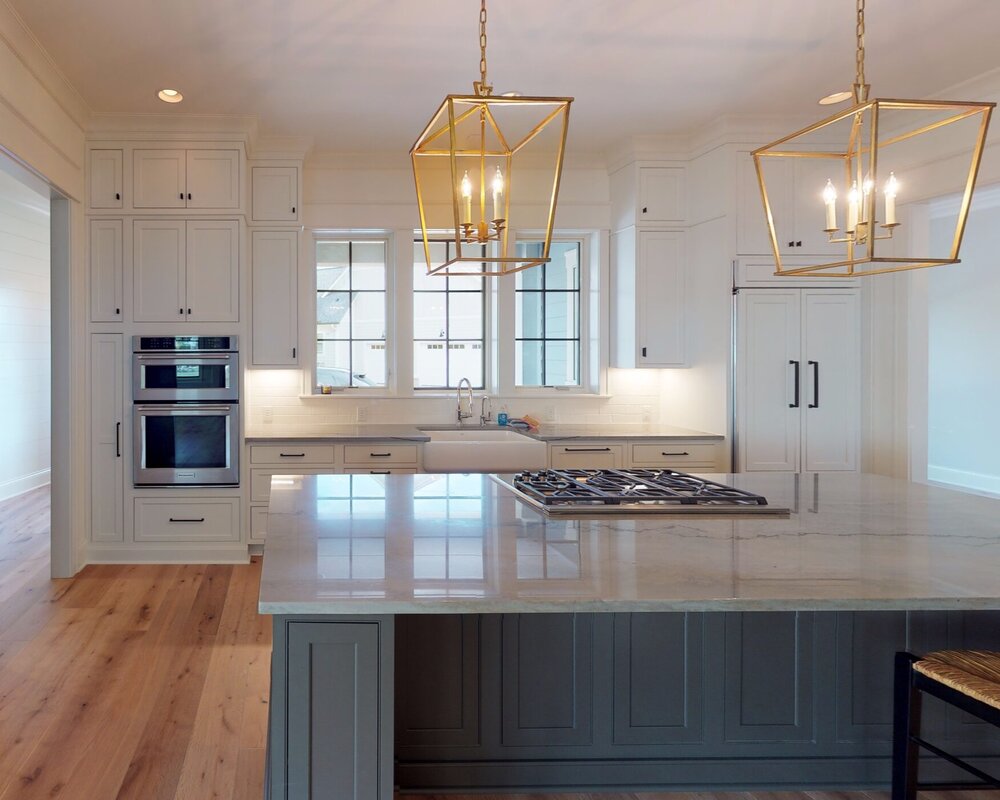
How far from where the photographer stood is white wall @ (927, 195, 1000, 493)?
24.6 feet

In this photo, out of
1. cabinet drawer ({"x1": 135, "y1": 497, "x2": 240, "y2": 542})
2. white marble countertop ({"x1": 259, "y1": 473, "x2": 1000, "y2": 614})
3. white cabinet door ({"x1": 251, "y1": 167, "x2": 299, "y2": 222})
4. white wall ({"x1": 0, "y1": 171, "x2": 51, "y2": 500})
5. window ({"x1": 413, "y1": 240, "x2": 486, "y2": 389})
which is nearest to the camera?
white marble countertop ({"x1": 259, "y1": 473, "x2": 1000, "y2": 614})

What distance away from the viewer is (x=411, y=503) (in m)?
2.42

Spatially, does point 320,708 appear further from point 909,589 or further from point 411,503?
point 909,589

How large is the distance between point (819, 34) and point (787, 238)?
4.75 ft

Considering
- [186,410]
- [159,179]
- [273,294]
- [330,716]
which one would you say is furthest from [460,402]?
[330,716]

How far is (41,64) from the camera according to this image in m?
3.82

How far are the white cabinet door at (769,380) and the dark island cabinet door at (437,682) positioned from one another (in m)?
3.07

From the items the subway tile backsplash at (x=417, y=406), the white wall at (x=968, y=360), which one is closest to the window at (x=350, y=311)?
the subway tile backsplash at (x=417, y=406)

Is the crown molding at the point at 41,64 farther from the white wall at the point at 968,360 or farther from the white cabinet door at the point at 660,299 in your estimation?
the white wall at the point at 968,360

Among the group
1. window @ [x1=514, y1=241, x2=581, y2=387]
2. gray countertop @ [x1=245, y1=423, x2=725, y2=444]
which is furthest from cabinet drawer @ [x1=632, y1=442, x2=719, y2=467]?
window @ [x1=514, y1=241, x2=581, y2=387]

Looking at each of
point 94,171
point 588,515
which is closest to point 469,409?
point 94,171

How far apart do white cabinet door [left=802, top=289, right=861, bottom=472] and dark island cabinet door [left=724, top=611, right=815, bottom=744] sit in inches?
111

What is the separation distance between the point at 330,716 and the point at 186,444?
12.3 feet

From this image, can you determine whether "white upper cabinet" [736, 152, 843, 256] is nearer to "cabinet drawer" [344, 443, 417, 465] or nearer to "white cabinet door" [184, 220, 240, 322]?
"cabinet drawer" [344, 443, 417, 465]
